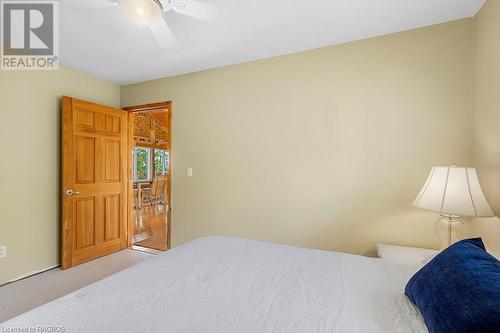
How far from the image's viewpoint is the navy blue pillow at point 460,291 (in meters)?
0.65

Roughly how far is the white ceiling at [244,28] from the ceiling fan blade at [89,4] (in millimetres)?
14

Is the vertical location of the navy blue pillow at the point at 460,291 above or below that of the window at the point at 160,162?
below

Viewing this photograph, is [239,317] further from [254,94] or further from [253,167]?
[254,94]

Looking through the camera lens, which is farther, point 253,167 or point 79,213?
point 79,213

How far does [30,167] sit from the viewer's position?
2529 millimetres

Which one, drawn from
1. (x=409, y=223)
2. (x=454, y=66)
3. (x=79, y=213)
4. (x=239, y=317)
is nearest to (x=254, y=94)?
(x=454, y=66)

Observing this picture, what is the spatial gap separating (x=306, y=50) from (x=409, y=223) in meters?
1.92

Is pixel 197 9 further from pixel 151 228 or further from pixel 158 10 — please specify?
pixel 151 228

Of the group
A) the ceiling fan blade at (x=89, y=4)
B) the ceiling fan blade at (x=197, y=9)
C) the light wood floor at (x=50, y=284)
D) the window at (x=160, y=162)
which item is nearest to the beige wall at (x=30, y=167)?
the light wood floor at (x=50, y=284)

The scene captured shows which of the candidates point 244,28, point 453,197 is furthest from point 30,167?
point 453,197

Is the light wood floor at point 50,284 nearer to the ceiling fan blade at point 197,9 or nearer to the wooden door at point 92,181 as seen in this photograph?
the wooden door at point 92,181

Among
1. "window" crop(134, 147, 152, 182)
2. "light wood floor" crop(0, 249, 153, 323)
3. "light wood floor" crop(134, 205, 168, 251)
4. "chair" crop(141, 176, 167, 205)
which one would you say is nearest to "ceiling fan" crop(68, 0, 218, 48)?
"light wood floor" crop(0, 249, 153, 323)

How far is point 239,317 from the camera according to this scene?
33.2 inches

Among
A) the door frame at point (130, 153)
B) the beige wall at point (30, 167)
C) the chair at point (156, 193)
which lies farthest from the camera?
the chair at point (156, 193)
